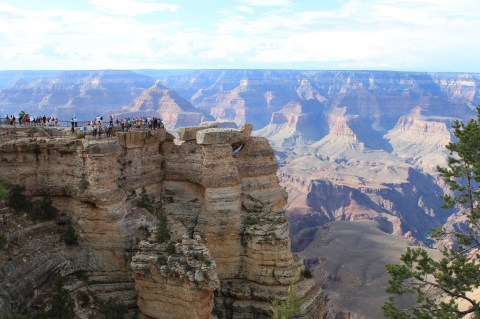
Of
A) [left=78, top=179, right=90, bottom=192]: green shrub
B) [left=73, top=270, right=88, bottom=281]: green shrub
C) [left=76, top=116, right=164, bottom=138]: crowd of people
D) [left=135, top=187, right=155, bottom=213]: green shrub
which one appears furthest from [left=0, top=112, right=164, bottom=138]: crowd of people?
[left=73, top=270, right=88, bottom=281]: green shrub

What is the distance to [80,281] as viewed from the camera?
29531 mm

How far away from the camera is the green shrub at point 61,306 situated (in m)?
26.3

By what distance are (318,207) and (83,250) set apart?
109161mm

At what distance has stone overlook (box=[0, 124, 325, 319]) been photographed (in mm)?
27641

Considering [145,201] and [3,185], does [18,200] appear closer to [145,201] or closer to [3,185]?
[3,185]

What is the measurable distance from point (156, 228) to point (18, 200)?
8842 mm

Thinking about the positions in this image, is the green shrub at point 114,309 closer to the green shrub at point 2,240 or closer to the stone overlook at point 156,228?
the stone overlook at point 156,228

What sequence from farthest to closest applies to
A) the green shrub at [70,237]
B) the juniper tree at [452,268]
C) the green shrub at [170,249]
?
1. the green shrub at [70,237]
2. the green shrub at [170,249]
3. the juniper tree at [452,268]

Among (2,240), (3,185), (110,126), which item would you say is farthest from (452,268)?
(3,185)

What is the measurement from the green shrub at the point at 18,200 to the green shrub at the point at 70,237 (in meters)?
2.82

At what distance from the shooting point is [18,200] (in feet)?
99.6

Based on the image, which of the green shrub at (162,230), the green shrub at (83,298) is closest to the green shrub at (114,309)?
the green shrub at (83,298)

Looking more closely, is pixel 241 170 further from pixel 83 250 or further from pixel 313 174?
pixel 313 174

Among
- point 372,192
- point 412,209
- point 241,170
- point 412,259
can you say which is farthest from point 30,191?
point 412,209
